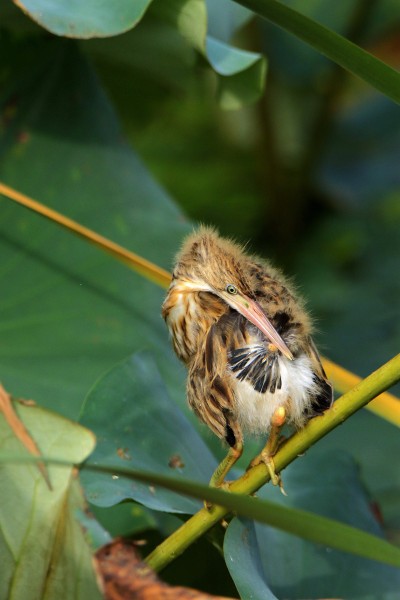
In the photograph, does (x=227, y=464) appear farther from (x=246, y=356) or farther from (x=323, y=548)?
(x=323, y=548)

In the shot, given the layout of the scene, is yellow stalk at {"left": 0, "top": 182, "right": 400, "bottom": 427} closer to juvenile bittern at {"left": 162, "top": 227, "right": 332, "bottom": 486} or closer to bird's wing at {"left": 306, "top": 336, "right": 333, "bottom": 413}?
juvenile bittern at {"left": 162, "top": 227, "right": 332, "bottom": 486}

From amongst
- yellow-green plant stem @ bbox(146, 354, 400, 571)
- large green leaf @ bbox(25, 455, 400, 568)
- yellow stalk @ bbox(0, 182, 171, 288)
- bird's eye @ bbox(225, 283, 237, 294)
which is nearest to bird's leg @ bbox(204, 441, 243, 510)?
yellow-green plant stem @ bbox(146, 354, 400, 571)

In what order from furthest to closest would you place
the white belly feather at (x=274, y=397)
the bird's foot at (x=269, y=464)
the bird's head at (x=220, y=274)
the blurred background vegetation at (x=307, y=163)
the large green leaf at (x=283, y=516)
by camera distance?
the blurred background vegetation at (x=307, y=163), the bird's head at (x=220, y=274), the white belly feather at (x=274, y=397), the bird's foot at (x=269, y=464), the large green leaf at (x=283, y=516)

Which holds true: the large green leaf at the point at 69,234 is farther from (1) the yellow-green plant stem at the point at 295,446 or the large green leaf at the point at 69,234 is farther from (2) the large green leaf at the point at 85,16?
(1) the yellow-green plant stem at the point at 295,446

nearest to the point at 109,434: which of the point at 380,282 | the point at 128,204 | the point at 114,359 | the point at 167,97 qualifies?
the point at 114,359

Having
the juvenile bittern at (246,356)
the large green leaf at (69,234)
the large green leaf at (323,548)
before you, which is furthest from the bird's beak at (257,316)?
the large green leaf at (69,234)

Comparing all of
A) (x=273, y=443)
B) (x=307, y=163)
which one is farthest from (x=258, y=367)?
(x=307, y=163)

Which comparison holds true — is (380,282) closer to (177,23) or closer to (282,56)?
(282,56)

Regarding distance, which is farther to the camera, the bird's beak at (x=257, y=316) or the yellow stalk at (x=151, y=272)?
the yellow stalk at (x=151, y=272)
